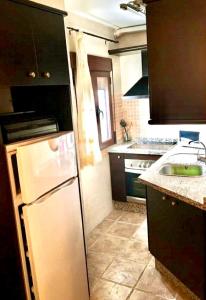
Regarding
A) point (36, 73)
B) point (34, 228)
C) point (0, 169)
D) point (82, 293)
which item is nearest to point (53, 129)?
point (36, 73)

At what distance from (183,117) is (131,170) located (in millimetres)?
1912

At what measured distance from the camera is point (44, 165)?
155cm

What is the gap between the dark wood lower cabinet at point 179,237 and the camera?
1.85 metres

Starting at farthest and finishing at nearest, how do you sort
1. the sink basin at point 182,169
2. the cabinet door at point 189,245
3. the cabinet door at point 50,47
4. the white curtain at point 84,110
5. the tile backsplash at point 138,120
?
the tile backsplash at point 138,120 < the white curtain at point 84,110 < the sink basin at point 182,169 < the cabinet door at point 189,245 < the cabinet door at point 50,47

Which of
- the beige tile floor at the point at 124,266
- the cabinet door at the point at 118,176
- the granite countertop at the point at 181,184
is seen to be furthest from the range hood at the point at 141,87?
the beige tile floor at the point at 124,266

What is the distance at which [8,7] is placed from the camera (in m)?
1.37

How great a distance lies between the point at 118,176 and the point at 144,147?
55 centimetres

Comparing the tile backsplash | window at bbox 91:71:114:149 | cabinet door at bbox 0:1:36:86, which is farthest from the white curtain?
cabinet door at bbox 0:1:36:86

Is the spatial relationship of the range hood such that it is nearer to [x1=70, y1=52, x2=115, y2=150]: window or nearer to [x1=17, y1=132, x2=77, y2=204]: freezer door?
[x1=70, y1=52, x2=115, y2=150]: window

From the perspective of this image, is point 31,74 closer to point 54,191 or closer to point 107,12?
point 54,191

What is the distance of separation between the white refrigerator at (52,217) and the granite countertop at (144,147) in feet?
5.64

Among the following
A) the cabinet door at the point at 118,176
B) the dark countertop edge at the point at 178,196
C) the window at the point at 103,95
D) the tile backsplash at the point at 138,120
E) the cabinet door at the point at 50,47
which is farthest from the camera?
the tile backsplash at the point at 138,120

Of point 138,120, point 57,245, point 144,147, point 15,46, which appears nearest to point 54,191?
point 57,245

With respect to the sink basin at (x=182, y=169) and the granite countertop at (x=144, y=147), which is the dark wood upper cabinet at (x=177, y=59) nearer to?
the sink basin at (x=182, y=169)
